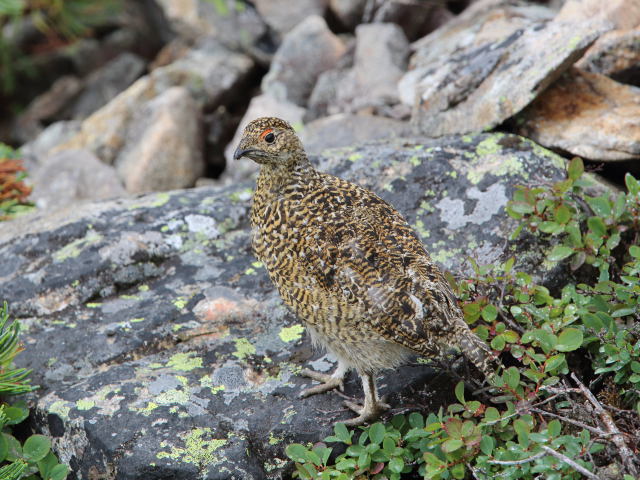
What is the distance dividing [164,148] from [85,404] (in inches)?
196

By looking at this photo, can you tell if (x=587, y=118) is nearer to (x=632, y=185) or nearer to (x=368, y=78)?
(x=632, y=185)

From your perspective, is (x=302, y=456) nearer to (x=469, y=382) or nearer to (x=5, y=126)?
(x=469, y=382)

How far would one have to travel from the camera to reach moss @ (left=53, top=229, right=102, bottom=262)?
577 centimetres

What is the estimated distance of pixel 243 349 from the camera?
491 cm

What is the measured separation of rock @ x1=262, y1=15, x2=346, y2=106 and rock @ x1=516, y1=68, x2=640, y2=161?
3580 mm

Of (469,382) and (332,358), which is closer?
(469,382)

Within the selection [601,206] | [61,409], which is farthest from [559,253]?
[61,409]

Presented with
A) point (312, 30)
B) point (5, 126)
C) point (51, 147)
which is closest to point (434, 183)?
point (312, 30)

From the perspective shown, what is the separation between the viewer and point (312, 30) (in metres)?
9.38

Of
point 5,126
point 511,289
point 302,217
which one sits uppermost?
point 302,217

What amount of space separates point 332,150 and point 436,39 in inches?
114

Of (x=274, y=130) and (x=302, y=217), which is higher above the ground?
(x=274, y=130)

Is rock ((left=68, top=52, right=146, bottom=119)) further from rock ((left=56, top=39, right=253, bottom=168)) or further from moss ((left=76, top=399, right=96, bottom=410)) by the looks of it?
moss ((left=76, top=399, right=96, bottom=410))

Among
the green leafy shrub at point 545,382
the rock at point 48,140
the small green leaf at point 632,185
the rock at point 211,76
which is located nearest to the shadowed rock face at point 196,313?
the green leafy shrub at point 545,382
